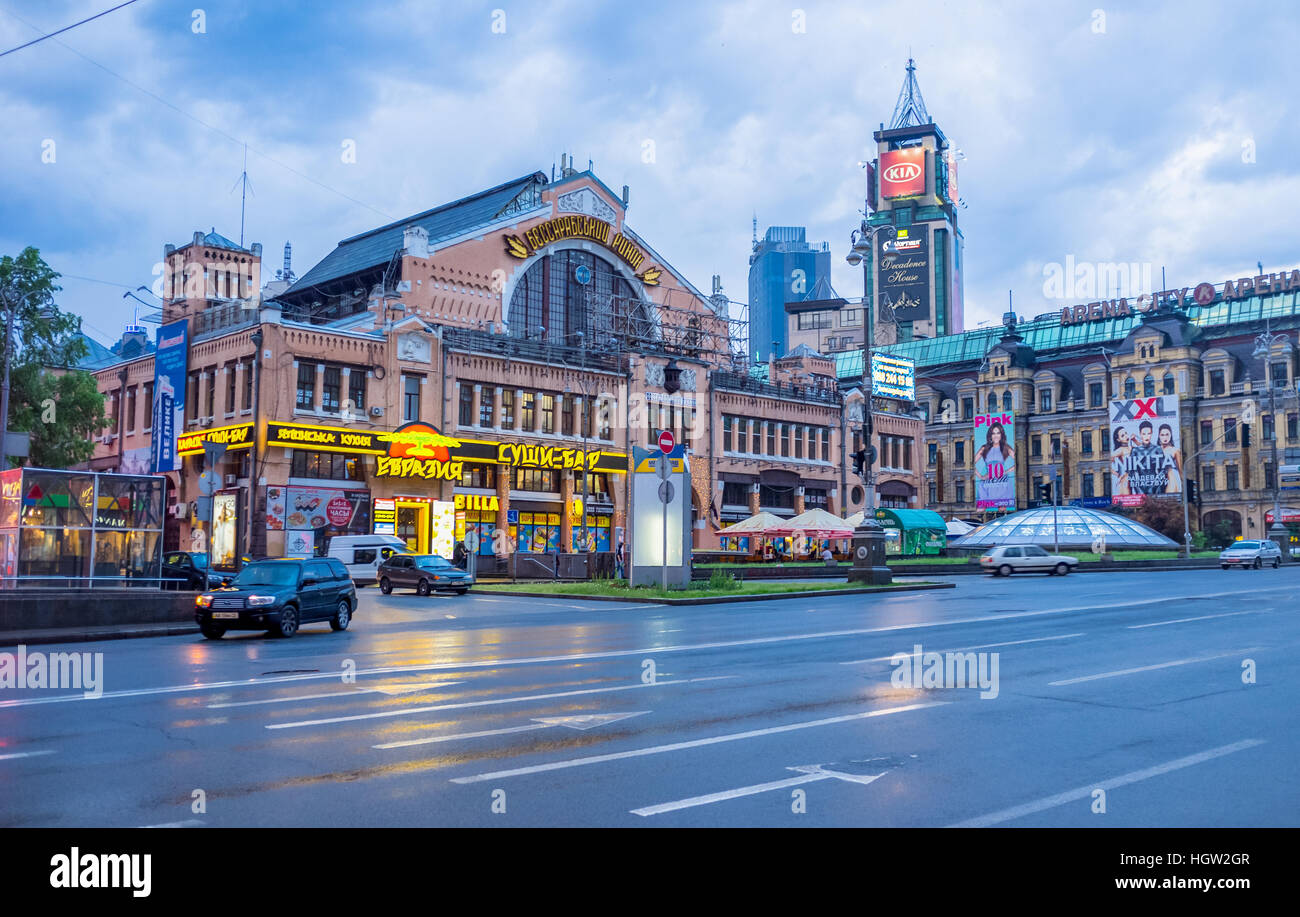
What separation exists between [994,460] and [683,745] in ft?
309

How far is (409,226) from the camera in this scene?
6328cm

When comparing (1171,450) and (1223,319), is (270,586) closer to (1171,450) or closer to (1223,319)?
(1171,450)

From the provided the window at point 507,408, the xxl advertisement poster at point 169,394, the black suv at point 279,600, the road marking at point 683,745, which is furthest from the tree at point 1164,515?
the road marking at point 683,745

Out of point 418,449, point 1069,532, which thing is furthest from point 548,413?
point 1069,532

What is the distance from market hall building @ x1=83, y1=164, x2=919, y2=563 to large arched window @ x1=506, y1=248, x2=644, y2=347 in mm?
124

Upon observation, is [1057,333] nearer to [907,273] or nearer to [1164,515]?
[1164,515]

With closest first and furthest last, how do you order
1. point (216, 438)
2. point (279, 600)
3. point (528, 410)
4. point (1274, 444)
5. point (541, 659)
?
point (541, 659), point (279, 600), point (216, 438), point (528, 410), point (1274, 444)

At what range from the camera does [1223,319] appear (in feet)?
310

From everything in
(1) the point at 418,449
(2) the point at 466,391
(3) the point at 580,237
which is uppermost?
(3) the point at 580,237

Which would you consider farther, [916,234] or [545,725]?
[916,234]

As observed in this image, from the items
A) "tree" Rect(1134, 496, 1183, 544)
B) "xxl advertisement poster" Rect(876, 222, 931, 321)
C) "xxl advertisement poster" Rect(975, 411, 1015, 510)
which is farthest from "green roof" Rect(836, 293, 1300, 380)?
"xxl advertisement poster" Rect(876, 222, 931, 321)

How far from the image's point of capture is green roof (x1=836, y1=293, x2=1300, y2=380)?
9188 cm

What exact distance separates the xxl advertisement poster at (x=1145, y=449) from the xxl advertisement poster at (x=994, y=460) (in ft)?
30.2

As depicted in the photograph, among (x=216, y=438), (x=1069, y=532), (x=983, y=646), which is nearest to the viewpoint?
(x=983, y=646)
